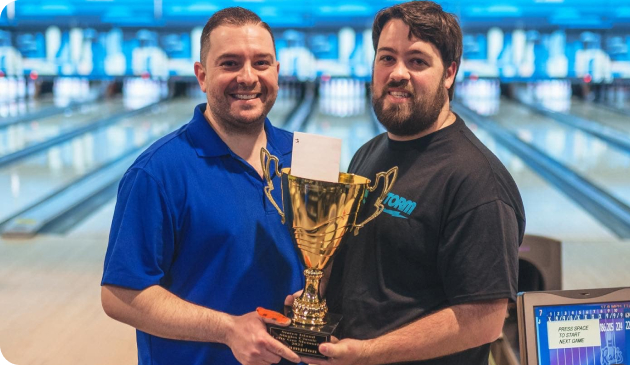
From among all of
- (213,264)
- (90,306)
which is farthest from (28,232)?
(213,264)

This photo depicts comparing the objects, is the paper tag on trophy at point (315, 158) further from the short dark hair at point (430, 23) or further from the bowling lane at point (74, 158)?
the bowling lane at point (74, 158)

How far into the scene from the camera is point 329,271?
146cm

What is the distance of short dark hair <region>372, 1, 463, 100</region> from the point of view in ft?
4.19

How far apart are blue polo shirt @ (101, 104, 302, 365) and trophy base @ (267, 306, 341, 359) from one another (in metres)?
0.16

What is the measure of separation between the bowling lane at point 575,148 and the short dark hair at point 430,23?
140 inches

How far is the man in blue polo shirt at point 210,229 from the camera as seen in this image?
4.15 ft

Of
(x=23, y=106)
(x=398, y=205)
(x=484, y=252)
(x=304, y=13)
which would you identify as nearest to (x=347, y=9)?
(x=304, y=13)

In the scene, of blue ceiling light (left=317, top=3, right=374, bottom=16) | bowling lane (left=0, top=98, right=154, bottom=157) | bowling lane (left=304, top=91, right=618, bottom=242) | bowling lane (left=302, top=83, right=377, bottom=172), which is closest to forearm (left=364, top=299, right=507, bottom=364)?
bowling lane (left=304, top=91, right=618, bottom=242)

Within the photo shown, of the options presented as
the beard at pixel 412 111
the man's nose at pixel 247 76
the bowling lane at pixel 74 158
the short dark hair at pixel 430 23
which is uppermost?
the short dark hair at pixel 430 23

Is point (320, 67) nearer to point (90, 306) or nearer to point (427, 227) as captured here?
point (90, 306)

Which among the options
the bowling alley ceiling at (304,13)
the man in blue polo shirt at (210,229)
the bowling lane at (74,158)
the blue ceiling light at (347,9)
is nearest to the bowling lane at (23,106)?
the bowling alley ceiling at (304,13)

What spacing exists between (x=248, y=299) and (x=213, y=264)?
11 centimetres

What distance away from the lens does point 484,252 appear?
3.94ft

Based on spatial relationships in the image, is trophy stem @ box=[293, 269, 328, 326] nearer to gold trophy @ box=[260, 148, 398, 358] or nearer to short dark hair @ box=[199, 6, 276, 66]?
gold trophy @ box=[260, 148, 398, 358]
